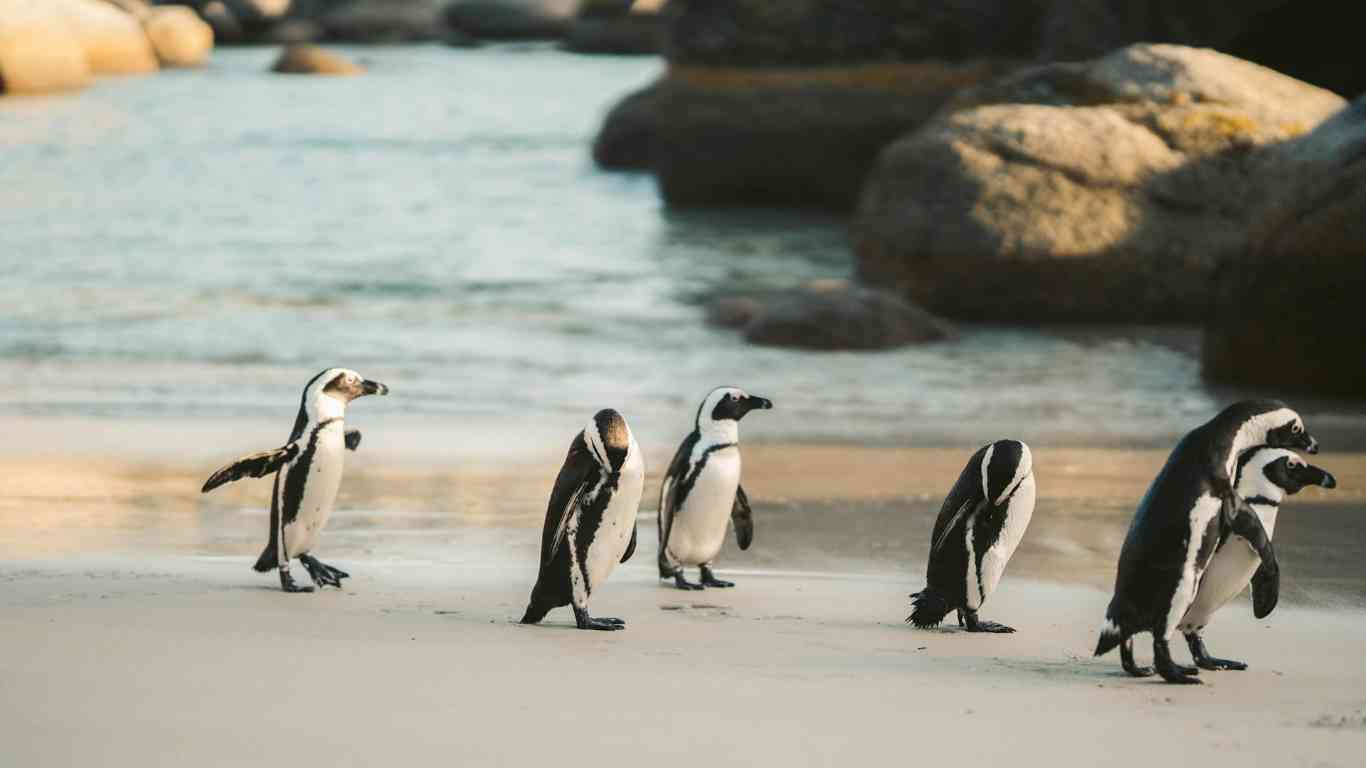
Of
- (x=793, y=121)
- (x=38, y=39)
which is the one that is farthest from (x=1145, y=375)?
(x=38, y=39)

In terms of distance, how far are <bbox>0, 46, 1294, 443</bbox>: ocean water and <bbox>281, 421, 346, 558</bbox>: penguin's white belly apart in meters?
4.02

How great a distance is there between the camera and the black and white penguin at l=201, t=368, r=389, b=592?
609cm

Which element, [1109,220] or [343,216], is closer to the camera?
[1109,220]

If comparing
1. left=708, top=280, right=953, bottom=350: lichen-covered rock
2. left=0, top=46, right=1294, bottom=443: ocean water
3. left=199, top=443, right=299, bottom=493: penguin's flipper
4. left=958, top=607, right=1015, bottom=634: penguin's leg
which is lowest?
left=0, top=46, right=1294, bottom=443: ocean water

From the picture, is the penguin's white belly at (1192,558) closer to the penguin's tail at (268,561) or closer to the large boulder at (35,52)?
the penguin's tail at (268,561)

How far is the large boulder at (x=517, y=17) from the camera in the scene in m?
64.2

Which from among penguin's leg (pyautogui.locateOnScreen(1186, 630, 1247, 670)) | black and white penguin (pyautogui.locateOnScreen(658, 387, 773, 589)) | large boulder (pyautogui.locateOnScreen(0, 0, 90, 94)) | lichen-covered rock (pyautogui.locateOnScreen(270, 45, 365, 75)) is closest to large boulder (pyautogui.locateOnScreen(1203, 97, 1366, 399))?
black and white penguin (pyautogui.locateOnScreen(658, 387, 773, 589))

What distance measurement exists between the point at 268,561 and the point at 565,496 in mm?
1028

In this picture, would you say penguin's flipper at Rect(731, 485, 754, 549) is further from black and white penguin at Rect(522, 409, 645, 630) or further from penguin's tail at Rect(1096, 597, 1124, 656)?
penguin's tail at Rect(1096, 597, 1124, 656)

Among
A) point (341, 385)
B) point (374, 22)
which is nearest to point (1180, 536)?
point (341, 385)

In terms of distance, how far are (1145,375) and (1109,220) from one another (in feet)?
6.29

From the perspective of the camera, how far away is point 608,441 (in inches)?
222

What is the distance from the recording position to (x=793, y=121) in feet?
74.8

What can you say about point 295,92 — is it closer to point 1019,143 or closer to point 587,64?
point 587,64
